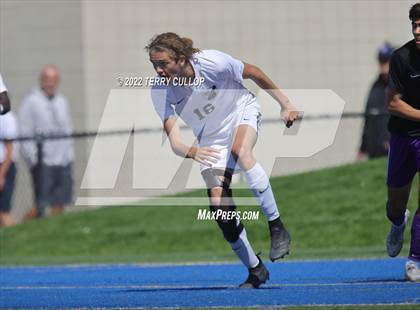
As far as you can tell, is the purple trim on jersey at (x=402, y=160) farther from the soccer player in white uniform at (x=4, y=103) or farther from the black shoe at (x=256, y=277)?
the soccer player in white uniform at (x=4, y=103)

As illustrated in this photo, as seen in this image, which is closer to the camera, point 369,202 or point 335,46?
point 369,202

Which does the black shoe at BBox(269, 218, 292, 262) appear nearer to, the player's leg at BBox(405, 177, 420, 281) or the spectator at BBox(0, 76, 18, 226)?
the player's leg at BBox(405, 177, 420, 281)

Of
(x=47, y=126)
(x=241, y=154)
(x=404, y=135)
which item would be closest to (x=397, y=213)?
(x=404, y=135)

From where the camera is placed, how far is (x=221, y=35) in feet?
75.2

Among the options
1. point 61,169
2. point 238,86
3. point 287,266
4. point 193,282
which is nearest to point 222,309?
point 238,86

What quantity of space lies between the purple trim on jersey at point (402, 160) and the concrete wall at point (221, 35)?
37.2ft

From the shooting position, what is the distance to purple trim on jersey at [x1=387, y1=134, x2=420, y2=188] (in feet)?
37.0

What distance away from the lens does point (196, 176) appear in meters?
22.0

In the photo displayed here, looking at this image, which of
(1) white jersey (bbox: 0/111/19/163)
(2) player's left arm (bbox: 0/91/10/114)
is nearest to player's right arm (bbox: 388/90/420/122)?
(2) player's left arm (bbox: 0/91/10/114)

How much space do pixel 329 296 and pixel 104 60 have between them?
526 inches

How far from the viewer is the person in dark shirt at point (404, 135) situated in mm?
10914

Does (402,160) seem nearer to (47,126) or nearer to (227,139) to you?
(227,139)

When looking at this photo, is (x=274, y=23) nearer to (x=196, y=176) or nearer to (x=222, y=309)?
(x=196, y=176)

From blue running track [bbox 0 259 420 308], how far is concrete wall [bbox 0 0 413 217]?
7347 millimetres
